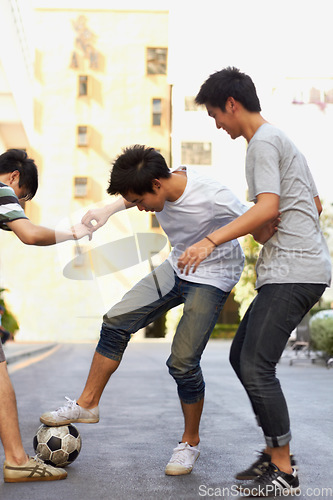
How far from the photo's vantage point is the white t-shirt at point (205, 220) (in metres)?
4.03

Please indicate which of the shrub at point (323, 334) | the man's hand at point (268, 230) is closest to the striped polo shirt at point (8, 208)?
the man's hand at point (268, 230)

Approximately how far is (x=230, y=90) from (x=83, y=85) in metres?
43.2

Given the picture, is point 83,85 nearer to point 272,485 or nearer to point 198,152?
point 198,152

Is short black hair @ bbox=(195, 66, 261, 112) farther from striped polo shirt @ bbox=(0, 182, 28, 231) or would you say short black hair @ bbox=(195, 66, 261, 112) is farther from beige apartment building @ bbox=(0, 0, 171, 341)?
beige apartment building @ bbox=(0, 0, 171, 341)

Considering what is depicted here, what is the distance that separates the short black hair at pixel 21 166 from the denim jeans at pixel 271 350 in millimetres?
1524

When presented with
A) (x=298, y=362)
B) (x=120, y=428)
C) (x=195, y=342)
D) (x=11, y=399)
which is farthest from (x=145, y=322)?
(x=298, y=362)

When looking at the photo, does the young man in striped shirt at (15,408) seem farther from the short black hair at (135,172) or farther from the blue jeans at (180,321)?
the blue jeans at (180,321)

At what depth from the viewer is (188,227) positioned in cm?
411

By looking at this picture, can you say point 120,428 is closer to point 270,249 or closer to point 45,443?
point 45,443

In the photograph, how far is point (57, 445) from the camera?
164 inches

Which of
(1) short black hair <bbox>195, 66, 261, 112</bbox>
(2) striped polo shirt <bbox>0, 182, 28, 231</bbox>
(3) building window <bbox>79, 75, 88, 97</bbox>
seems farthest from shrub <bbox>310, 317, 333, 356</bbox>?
(3) building window <bbox>79, 75, 88, 97</bbox>

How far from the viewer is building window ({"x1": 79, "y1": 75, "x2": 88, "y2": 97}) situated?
149 ft

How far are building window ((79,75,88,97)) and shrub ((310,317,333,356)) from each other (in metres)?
32.2

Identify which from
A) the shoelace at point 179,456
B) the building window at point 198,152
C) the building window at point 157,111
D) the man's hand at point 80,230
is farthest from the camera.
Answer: the building window at point 157,111
